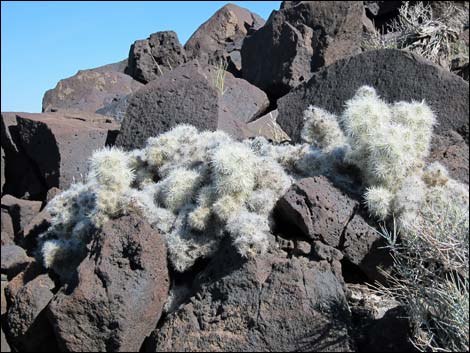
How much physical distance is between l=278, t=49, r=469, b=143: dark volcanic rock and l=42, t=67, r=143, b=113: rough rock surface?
610 cm

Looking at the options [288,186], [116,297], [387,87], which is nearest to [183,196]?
[288,186]

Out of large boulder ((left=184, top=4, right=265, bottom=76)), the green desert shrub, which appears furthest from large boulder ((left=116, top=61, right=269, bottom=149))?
large boulder ((left=184, top=4, right=265, bottom=76))

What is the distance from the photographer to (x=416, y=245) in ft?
13.6

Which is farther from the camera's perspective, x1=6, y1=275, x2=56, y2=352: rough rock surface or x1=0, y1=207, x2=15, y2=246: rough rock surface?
x1=0, y1=207, x2=15, y2=246: rough rock surface

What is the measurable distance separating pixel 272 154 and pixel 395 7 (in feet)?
23.5

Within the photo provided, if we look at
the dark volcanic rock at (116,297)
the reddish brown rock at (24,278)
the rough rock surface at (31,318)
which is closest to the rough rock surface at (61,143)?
the reddish brown rock at (24,278)

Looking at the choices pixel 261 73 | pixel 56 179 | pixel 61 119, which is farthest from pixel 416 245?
pixel 261 73

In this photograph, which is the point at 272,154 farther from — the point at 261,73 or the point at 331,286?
the point at 261,73

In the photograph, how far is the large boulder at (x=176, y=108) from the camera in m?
6.45

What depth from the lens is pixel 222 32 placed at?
50.4ft

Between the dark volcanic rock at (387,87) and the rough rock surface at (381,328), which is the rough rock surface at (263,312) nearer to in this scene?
the rough rock surface at (381,328)

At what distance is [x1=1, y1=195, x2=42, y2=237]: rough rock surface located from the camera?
7.71 meters

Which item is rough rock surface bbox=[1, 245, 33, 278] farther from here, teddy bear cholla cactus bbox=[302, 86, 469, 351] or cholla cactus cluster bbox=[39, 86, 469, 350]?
teddy bear cholla cactus bbox=[302, 86, 469, 351]

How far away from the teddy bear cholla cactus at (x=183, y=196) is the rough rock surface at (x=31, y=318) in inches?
13.3
